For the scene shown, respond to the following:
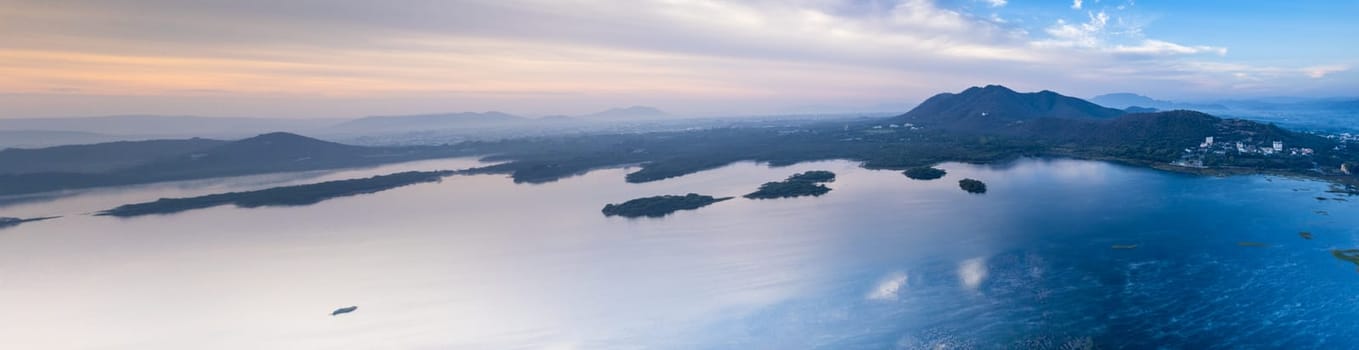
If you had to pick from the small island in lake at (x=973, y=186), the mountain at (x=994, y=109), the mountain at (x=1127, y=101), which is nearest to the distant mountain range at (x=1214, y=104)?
the mountain at (x=1127, y=101)

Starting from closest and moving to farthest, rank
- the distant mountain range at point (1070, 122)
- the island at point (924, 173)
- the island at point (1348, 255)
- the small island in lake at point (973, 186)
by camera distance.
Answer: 1. the island at point (1348, 255)
2. the small island in lake at point (973, 186)
3. the island at point (924, 173)
4. the distant mountain range at point (1070, 122)

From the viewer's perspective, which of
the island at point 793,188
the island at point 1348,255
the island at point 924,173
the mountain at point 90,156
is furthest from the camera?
the mountain at point 90,156

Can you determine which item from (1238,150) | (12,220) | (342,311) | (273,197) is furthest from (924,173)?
(12,220)

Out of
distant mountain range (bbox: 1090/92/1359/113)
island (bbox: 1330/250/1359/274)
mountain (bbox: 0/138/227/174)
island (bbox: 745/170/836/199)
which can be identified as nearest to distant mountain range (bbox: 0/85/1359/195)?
mountain (bbox: 0/138/227/174)

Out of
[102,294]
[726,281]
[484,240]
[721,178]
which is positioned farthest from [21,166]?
[726,281]

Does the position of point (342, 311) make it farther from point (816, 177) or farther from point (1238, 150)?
point (1238, 150)

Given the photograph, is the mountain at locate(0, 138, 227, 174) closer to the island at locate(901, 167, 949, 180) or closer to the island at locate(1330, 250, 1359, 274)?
the island at locate(901, 167, 949, 180)

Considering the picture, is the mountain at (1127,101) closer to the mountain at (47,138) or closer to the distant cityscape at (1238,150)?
the distant cityscape at (1238,150)
